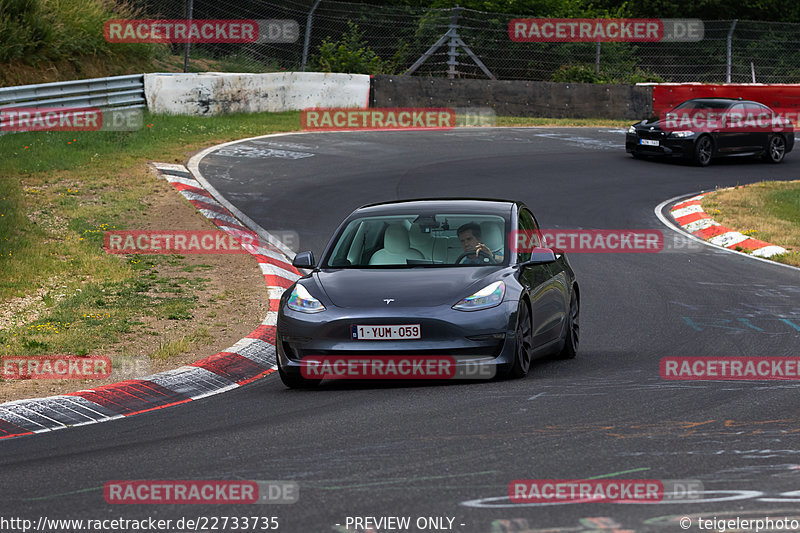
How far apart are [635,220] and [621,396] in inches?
426

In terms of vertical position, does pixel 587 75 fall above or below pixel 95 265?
above

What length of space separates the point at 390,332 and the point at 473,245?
1.48 meters

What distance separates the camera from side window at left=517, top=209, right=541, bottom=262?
993cm

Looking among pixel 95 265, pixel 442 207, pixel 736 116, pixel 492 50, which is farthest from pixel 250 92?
pixel 442 207

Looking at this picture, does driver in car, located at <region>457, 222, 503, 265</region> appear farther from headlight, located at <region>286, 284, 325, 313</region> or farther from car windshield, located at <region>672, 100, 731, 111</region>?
car windshield, located at <region>672, 100, 731, 111</region>

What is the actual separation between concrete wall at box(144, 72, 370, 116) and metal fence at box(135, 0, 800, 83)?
1582 millimetres

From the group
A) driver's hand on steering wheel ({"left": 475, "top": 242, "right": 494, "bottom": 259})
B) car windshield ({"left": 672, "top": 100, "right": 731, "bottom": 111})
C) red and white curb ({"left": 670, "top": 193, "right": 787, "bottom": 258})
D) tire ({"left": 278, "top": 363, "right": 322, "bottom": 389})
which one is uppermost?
car windshield ({"left": 672, "top": 100, "right": 731, "bottom": 111})

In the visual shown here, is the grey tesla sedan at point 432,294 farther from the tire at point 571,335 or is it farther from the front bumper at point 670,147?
the front bumper at point 670,147

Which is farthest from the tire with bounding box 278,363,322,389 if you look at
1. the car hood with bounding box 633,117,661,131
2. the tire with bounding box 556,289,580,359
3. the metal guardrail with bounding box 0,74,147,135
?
the car hood with bounding box 633,117,661,131

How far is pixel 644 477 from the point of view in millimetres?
5703

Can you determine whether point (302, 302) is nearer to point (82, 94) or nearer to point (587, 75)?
point (82, 94)

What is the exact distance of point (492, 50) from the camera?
33.2 metres

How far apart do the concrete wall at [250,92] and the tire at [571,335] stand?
17033 mm

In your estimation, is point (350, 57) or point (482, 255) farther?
point (350, 57)
